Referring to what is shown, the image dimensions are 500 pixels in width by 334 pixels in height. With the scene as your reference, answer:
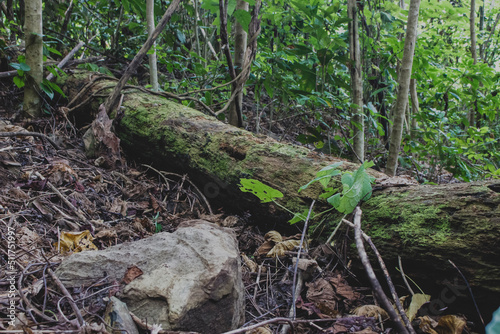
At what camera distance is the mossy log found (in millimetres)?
1518

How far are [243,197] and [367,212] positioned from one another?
0.98 m

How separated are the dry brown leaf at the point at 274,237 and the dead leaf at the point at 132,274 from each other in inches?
40.0

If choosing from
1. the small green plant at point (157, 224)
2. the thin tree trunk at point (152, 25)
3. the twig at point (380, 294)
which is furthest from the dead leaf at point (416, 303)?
the thin tree trunk at point (152, 25)

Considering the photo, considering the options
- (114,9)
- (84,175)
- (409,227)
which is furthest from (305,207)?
(114,9)

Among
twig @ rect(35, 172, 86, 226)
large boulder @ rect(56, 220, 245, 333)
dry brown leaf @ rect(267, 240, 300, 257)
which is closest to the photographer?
large boulder @ rect(56, 220, 245, 333)

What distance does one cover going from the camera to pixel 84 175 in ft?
9.34

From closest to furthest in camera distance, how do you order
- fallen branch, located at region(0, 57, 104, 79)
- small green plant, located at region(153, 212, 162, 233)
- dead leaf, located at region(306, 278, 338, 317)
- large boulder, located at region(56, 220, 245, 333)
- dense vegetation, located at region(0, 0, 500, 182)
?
large boulder, located at region(56, 220, 245, 333) → dead leaf, located at region(306, 278, 338, 317) → small green plant, located at region(153, 212, 162, 233) → dense vegetation, located at region(0, 0, 500, 182) → fallen branch, located at region(0, 57, 104, 79)

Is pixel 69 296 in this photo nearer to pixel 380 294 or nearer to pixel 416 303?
pixel 380 294

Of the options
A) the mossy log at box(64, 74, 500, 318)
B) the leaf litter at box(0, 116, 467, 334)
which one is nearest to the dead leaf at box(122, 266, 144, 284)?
the leaf litter at box(0, 116, 467, 334)

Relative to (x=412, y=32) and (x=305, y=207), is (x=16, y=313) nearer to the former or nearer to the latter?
(x=305, y=207)

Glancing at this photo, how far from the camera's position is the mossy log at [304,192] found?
4.98ft

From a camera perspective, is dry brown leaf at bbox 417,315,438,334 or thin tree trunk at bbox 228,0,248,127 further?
thin tree trunk at bbox 228,0,248,127

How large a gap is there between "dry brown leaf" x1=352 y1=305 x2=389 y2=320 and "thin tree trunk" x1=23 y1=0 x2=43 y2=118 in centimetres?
370

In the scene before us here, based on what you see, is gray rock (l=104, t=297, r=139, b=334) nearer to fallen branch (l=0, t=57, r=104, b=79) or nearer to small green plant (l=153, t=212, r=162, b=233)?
small green plant (l=153, t=212, r=162, b=233)
